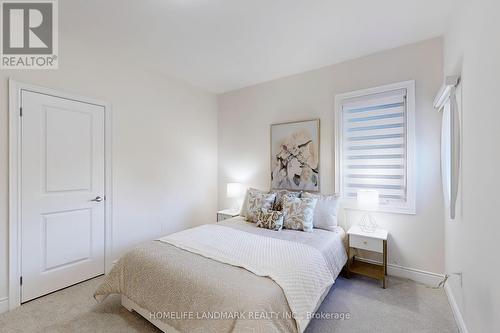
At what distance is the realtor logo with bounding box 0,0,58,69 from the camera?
200cm

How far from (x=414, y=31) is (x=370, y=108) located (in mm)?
839

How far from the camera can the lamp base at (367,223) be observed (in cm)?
277

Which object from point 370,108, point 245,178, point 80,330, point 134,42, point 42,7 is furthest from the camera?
point 245,178

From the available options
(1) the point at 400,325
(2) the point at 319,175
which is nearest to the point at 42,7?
(2) the point at 319,175

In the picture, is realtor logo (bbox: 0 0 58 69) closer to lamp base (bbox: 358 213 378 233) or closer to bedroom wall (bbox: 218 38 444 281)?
bedroom wall (bbox: 218 38 444 281)

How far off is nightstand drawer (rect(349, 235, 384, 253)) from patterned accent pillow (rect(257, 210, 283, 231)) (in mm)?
807

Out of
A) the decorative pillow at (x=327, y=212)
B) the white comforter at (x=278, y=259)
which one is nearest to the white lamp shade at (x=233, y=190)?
the white comforter at (x=278, y=259)

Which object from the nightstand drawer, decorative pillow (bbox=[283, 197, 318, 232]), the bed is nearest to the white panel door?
the bed

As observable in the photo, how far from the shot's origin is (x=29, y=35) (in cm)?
221

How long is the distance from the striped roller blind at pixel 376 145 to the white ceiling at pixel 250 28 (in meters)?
0.62

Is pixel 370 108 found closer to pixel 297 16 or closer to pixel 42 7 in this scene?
pixel 297 16

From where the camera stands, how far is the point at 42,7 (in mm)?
2012

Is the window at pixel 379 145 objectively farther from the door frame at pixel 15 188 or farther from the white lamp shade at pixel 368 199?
the door frame at pixel 15 188

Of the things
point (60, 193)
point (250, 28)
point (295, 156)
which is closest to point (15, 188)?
point (60, 193)
